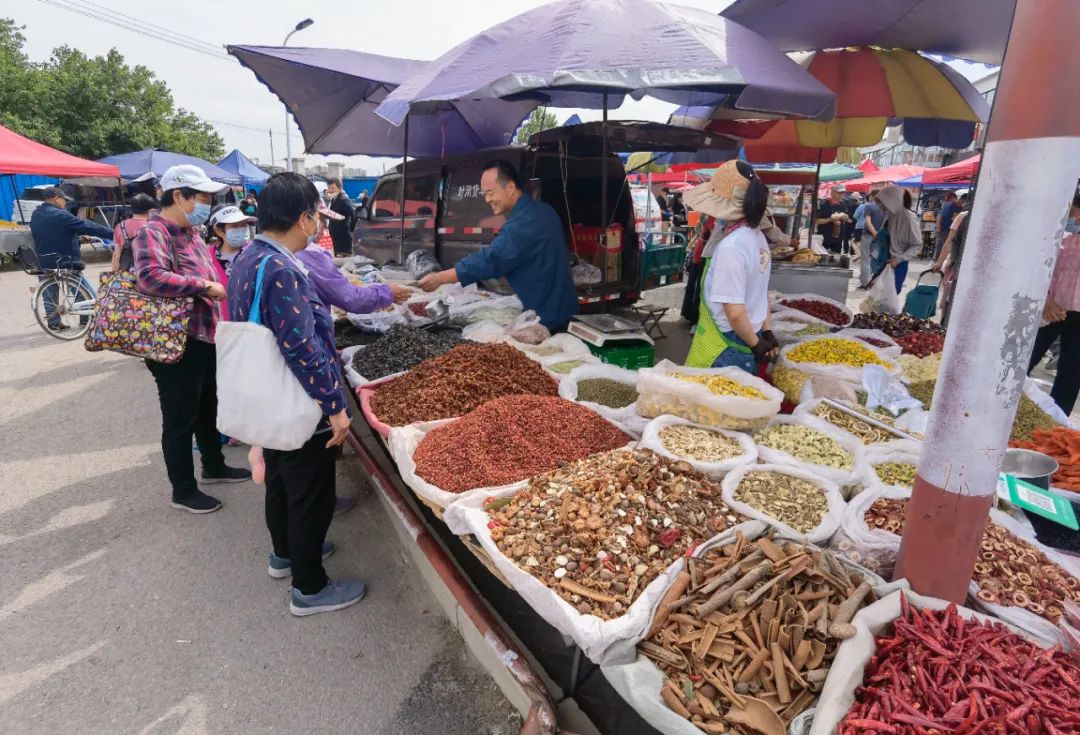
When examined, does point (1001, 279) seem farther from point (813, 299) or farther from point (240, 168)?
point (240, 168)

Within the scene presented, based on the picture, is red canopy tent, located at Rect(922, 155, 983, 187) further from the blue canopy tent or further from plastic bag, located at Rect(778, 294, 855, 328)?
the blue canopy tent

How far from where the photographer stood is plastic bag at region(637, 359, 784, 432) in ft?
9.16

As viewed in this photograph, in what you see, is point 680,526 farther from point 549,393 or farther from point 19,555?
point 19,555

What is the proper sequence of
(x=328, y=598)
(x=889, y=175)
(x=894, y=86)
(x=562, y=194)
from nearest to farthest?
(x=328, y=598) → (x=894, y=86) → (x=562, y=194) → (x=889, y=175)

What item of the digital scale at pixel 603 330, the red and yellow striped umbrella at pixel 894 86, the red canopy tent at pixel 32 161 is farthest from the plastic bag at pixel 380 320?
the red canopy tent at pixel 32 161

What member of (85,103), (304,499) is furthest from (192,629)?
(85,103)

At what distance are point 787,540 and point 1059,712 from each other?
0.82 metres

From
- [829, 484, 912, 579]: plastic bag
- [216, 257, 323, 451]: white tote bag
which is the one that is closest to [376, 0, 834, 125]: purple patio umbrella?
[216, 257, 323, 451]: white tote bag

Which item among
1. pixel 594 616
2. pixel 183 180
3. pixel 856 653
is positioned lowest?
pixel 594 616

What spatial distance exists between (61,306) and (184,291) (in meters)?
6.60

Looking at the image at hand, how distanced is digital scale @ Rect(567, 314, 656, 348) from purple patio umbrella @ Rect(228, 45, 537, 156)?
9.32 feet

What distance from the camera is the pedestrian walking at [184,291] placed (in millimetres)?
3529

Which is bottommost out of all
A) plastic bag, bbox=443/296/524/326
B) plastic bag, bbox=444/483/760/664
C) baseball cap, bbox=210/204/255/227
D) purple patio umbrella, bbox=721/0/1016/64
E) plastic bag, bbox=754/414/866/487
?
plastic bag, bbox=444/483/760/664

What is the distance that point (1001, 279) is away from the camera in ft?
4.57
